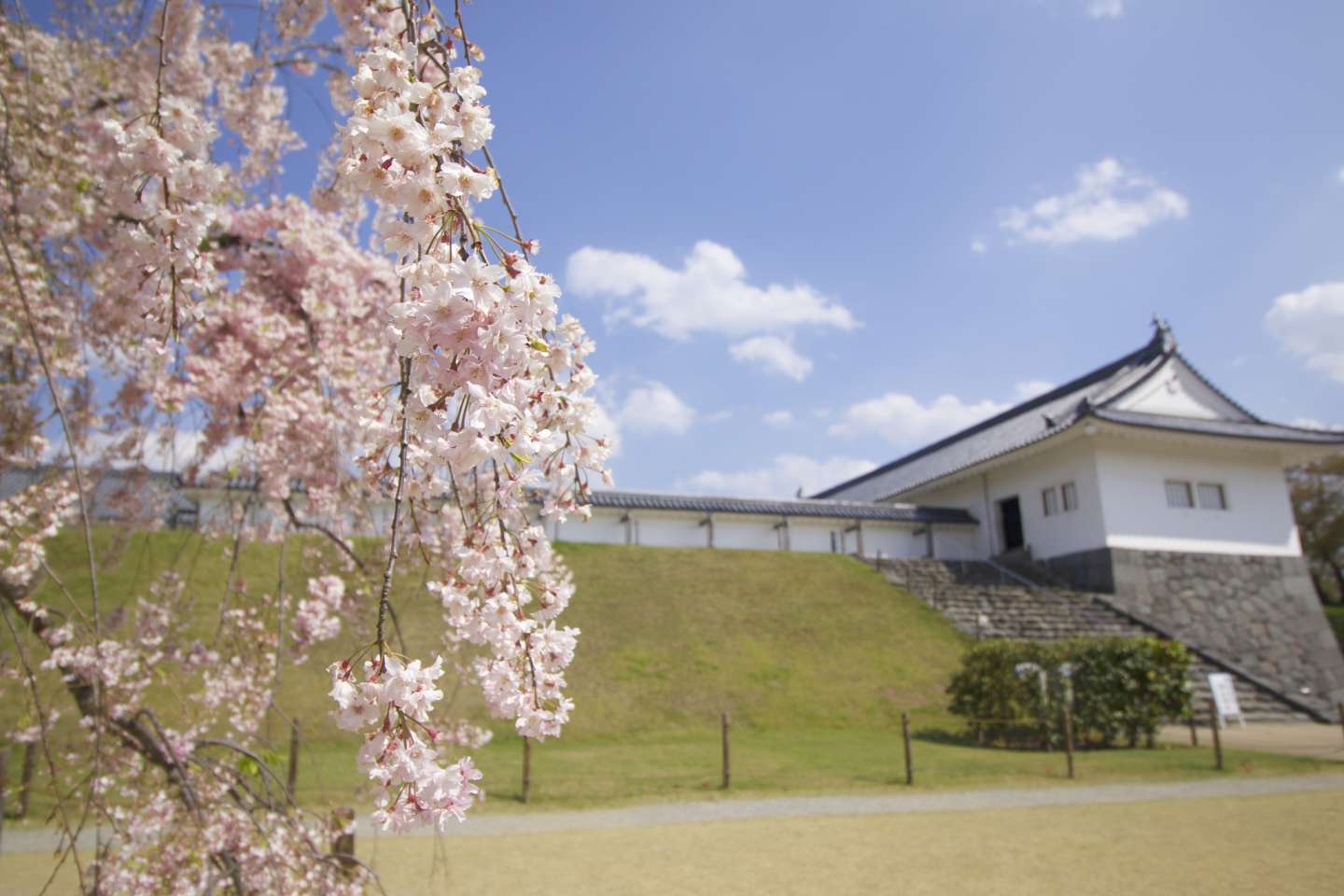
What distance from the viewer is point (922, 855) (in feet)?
17.6

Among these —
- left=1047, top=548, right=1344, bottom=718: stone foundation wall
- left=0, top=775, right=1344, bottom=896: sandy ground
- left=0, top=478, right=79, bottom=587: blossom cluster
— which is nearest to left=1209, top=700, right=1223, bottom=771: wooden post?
left=0, top=775, right=1344, bottom=896: sandy ground

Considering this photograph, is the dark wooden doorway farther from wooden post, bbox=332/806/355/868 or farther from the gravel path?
wooden post, bbox=332/806/355/868

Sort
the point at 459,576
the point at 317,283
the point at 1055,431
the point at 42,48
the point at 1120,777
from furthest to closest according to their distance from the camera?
the point at 1055,431, the point at 1120,777, the point at 317,283, the point at 42,48, the point at 459,576

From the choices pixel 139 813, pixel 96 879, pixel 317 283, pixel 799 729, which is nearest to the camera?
pixel 96 879

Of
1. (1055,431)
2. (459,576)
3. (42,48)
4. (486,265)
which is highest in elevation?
(1055,431)

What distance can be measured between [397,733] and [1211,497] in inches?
807

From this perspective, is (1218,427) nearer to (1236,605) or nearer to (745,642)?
(1236,605)

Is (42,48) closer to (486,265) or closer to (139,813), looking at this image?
(139,813)

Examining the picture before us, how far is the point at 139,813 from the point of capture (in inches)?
144

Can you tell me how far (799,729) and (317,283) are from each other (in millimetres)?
9671

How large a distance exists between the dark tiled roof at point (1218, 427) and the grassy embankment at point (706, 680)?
5.84 m

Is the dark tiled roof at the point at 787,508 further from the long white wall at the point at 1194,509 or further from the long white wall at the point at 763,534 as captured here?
the long white wall at the point at 1194,509

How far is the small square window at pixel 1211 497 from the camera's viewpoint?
17.5m

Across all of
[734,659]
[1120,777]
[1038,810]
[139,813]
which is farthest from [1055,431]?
[139,813]
